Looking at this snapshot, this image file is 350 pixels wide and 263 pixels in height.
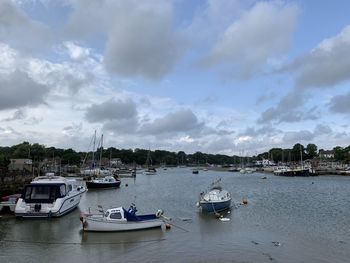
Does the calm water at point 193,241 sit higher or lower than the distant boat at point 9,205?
lower

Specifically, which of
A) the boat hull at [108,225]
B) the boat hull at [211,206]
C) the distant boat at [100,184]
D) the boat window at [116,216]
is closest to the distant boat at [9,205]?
the boat hull at [108,225]

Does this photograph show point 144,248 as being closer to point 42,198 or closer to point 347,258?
point 347,258

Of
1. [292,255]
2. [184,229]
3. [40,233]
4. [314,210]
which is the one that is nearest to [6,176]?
[40,233]

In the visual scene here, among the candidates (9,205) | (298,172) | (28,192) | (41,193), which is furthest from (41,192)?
(298,172)

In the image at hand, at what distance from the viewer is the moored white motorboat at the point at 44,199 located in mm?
34375

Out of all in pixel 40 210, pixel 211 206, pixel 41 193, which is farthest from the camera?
pixel 211 206

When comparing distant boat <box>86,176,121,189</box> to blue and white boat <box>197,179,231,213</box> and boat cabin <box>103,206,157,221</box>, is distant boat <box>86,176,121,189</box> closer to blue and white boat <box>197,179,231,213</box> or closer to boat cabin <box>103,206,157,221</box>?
blue and white boat <box>197,179,231,213</box>

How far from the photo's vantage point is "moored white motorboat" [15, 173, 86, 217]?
113 feet

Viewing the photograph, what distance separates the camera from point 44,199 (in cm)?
3575

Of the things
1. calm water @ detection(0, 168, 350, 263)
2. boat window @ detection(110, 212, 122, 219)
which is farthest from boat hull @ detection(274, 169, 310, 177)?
boat window @ detection(110, 212, 122, 219)

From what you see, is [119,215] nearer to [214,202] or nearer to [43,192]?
[43,192]

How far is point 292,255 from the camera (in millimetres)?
23734

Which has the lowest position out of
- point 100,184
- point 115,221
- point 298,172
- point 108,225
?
point 108,225

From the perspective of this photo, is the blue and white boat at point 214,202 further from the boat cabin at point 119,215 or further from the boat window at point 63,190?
the boat window at point 63,190
